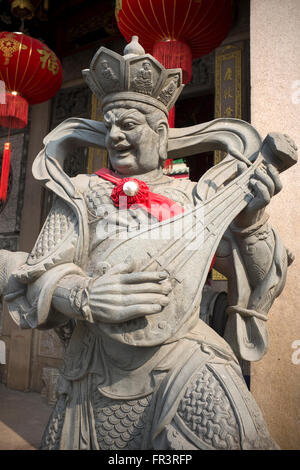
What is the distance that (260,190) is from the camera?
4.15 ft

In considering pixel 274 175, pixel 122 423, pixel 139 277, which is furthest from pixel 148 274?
pixel 274 175

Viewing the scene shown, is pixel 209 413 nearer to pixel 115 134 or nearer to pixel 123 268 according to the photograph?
pixel 123 268

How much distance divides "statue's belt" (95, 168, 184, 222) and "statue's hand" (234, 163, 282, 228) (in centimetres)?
25

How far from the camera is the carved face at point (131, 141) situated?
136 cm

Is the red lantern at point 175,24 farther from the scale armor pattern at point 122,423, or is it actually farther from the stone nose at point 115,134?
the scale armor pattern at point 122,423

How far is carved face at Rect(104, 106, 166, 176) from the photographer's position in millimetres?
1358

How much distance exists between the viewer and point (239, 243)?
1441 millimetres

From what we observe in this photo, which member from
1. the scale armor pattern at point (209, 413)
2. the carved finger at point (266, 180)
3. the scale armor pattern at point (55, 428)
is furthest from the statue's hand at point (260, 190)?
the scale armor pattern at point (55, 428)

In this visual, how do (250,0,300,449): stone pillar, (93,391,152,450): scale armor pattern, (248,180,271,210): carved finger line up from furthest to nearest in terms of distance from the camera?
1. (250,0,300,449): stone pillar
2. (248,180,271,210): carved finger
3. (93,391,152,450): scale armor pattern

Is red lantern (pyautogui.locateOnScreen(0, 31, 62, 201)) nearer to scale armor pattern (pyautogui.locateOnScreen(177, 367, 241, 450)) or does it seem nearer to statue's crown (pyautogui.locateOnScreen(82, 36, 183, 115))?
statue's crown (pyautogui.locateOnScreen(82, 36, 183, 115))

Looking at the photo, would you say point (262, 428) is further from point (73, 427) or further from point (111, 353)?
point (73, 427)

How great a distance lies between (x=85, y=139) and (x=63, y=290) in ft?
2.39

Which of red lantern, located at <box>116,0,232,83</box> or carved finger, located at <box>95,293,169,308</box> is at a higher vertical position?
red lantern, located at <box>116,0,232,83</box>

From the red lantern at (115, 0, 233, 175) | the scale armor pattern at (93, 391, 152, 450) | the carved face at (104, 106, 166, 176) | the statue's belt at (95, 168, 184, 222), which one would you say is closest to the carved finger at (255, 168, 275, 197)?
the statue's belt at (95, 168, 184, 222)
